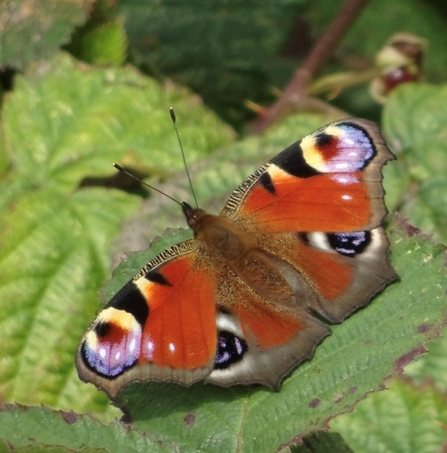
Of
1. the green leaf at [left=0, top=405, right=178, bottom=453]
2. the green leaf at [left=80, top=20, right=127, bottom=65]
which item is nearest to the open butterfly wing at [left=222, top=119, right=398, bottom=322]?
the green leaf at [left=0, top=405, right=178, bottom=453]

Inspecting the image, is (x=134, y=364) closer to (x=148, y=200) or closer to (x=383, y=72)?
(x=148, y=200)

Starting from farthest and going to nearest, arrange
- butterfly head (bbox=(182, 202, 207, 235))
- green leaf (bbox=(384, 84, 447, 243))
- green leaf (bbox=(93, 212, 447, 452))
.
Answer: green leaf (bbox=(384, 84, 447, 243)) → butterfly head (bbox=(182, 202, 207, 235)) → green leaf (bbox=(93, 212, 447, 452))

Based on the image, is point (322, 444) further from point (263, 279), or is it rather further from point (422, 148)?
Result: point (422, 148)

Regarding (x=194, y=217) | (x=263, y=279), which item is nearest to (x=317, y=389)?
(x=263, y=279)

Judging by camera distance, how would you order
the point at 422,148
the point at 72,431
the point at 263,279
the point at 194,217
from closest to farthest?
1. the point at 72,431
2. the point at 263,279
3. the point at 194,217
4. the point at 422,148

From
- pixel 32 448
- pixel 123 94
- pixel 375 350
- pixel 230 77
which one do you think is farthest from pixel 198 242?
pixel 230 77

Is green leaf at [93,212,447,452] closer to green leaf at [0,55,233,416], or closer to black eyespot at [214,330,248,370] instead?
black eyespot at [214,330,248,370]
